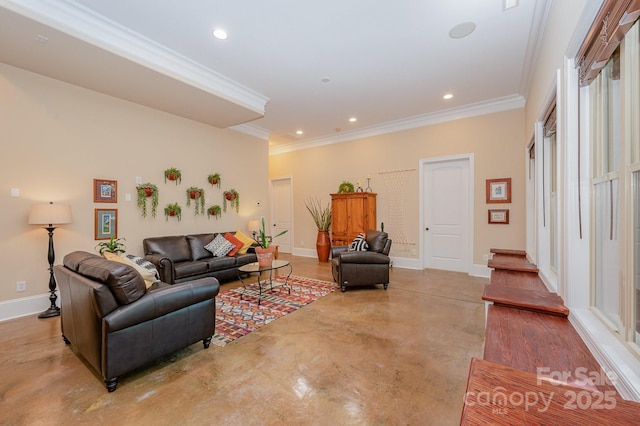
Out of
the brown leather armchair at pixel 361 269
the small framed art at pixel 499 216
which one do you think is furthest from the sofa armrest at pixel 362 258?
the small framed art at pixel 499 216

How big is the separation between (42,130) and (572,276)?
5.70 metres

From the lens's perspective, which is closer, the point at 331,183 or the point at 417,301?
the point at 417,301

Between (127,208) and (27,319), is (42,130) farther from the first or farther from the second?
(27,319)

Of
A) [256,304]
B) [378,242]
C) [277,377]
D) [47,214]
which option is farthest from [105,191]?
[378,242]

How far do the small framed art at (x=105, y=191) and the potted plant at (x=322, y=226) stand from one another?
4.22 m

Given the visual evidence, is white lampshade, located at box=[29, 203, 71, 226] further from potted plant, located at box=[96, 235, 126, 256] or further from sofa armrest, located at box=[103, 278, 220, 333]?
sofa armrest, located at box=[103, 278, 220, 333]

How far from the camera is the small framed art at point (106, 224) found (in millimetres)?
4109

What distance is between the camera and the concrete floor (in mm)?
1756

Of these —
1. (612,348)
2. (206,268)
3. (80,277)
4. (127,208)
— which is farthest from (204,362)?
(127,208)

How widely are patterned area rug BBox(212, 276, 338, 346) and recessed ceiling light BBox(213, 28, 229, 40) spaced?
329cm

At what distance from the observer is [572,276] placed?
1.58m

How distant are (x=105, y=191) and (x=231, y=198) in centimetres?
226

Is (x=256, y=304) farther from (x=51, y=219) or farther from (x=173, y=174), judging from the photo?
(x=173, y=174)

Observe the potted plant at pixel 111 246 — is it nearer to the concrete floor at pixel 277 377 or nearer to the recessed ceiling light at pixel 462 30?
the concrete floor at pixel 277 377
